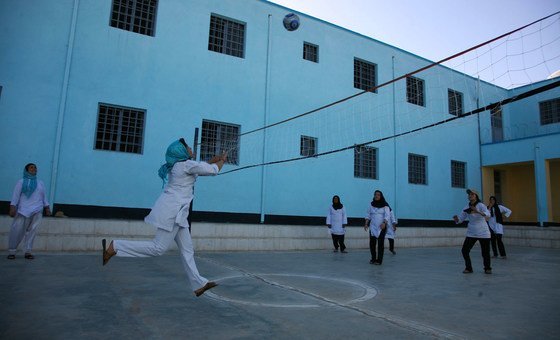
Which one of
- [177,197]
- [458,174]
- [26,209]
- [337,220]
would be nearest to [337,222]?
[337,220]

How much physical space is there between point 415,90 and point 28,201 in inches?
635

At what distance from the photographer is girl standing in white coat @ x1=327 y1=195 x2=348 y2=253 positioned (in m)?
11.8

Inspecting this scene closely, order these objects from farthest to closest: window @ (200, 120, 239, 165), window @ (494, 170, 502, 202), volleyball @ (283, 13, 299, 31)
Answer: window @ (494, 170, 502, 202)
volleyball @ (283, 13, 299, 31)
window @ (200, 120, 239, 165)

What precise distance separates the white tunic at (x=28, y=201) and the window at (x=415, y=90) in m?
15.3

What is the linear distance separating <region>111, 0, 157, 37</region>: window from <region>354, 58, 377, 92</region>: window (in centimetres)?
842

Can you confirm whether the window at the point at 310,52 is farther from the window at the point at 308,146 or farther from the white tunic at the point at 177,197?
the white tunic at the point at 177,197

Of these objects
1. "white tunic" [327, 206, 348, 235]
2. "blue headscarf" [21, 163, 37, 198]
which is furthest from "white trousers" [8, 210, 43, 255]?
"white tunic" [327, 206, 348, 235]

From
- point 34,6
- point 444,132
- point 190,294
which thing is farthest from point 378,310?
point 444,132

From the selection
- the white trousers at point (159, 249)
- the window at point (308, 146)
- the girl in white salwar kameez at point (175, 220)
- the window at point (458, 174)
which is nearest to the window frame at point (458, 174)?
the window at point (458, 174)

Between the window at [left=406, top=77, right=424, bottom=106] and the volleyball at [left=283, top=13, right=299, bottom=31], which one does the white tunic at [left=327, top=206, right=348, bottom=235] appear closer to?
the volleyball at [left=283, top=13, right=299, bottom=31]

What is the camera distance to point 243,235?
10.9 metres

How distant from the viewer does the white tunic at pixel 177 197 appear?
170 inches

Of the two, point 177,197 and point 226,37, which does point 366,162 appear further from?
point 177,197

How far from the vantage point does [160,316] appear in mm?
3635
